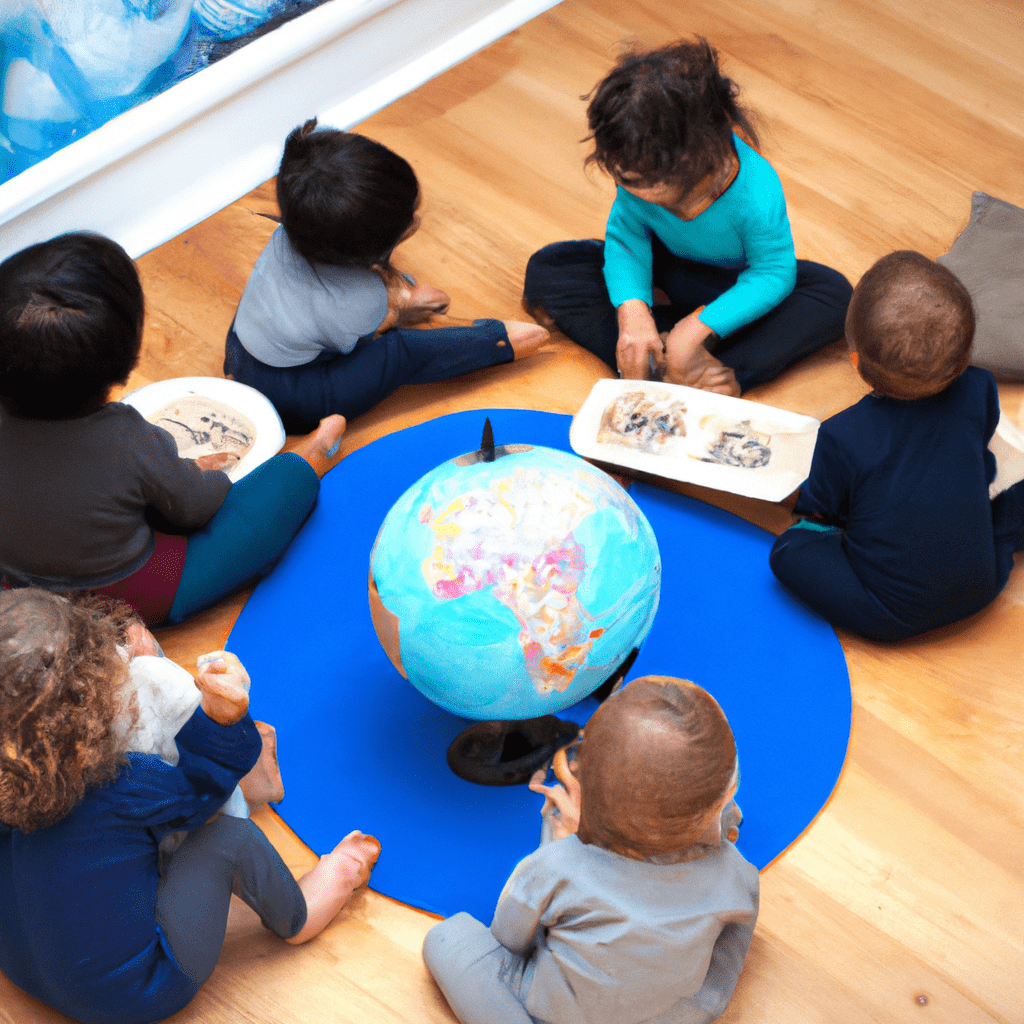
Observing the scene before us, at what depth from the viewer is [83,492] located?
1.59 meters

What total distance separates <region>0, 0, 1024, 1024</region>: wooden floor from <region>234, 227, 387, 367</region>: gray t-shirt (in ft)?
0.66

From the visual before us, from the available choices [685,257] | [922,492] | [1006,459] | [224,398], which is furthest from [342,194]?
[1006,459]

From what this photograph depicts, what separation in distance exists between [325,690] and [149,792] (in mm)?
450

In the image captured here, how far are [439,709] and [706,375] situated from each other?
33.1 inches

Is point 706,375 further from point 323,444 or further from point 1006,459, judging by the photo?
point 323,444

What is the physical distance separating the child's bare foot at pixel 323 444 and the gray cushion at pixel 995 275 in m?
1.20

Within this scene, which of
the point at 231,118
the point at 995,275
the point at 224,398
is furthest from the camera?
the point at 231,118

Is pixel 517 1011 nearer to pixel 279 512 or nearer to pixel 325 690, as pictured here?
pixel 325 690

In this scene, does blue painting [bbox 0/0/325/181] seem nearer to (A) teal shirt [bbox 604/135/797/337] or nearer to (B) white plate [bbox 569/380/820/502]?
(A) teal shirt [bbox 604/135/797/337]

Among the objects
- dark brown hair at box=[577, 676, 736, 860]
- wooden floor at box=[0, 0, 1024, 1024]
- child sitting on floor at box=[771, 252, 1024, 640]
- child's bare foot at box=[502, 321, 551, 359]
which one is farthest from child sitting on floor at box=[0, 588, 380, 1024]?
child's bare foot at box=[502, 321, 551, 359]

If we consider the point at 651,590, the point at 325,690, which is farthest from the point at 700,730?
the point at 325,690

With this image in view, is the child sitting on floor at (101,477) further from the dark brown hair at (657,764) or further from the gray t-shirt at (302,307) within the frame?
the dark brown hair at (657,764)

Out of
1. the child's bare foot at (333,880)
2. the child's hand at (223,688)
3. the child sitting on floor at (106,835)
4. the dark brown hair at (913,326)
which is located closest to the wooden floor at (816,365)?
the child's bare foot at (333,880)

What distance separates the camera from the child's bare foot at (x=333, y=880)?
58.5 inches
